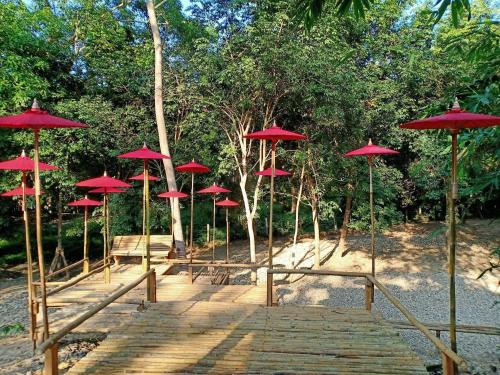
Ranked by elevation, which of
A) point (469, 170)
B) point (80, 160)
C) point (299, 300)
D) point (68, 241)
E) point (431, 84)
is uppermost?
point (431, 84)

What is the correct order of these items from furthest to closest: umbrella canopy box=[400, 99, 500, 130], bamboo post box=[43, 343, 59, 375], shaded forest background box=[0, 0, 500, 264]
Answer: shaded forest background box=[0, 0, 500, 264], umbrella canopy box=[400, 99, 500, 130], bamboo post box=[43, 343, 59, 375]

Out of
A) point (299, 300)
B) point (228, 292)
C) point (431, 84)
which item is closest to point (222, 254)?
point (299, 300)

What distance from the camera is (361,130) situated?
37.7ft

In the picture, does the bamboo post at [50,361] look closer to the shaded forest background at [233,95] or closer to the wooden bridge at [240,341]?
the wooden bridge at [240,341]

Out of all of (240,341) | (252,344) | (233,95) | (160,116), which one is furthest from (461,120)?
(160,116)

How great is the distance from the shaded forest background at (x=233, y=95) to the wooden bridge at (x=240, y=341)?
21.0 ft

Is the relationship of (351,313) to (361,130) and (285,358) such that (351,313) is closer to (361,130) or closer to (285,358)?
(285,358)

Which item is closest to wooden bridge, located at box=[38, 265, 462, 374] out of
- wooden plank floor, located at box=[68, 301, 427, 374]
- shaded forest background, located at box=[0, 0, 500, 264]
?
wooden plank floor, located at box=[68, 301, 427, 374]

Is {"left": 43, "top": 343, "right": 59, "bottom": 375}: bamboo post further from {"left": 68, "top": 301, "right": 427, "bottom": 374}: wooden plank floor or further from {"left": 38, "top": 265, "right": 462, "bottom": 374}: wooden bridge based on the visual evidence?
{"left": 68, "top": 301, "right": 427, "bottom": 374}: wooden plank floor

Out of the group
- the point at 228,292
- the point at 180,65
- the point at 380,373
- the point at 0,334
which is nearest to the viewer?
the point at 380,373

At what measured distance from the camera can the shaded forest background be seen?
1077 cm

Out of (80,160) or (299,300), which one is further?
(80,160)

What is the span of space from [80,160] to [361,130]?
881 centimetres

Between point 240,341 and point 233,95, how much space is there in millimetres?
8100
